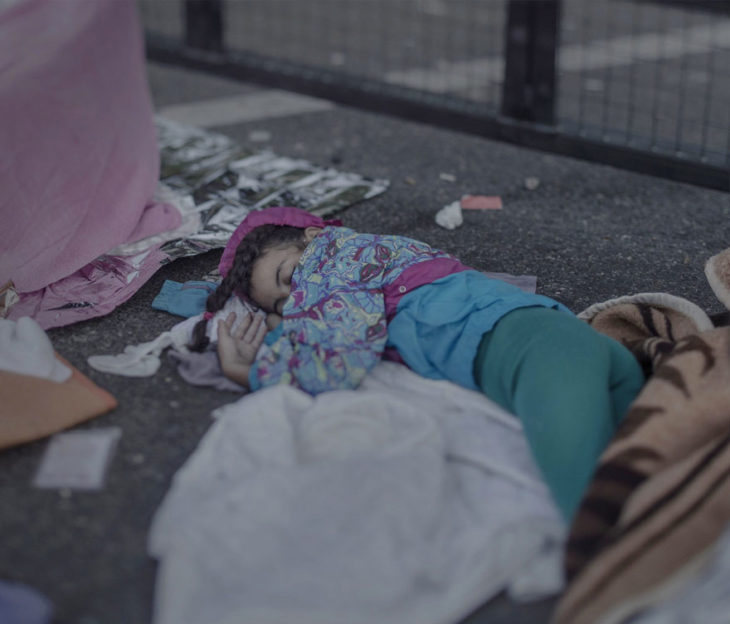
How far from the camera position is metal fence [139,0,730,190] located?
3.52 meters

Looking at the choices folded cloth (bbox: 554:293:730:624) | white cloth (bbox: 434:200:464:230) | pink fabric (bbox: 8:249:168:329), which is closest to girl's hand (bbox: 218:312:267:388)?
pink fabric (bbox: 8:249:168:329)

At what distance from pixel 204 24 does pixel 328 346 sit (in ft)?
Result: 9.36

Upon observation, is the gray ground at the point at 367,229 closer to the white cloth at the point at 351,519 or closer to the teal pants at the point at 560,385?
the white cloth at the point at 351,519

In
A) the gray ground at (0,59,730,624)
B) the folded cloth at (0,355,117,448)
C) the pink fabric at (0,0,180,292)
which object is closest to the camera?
the gray ground at (0,59,730,624)

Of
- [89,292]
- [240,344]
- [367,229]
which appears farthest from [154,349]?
[367,229]

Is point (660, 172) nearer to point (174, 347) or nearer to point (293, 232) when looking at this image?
point (293, 232)

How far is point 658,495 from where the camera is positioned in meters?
1.61

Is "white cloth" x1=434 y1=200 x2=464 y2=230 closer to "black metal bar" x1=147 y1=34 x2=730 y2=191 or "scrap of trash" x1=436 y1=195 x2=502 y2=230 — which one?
"scrap of trash" x1=436 y1=195 x2=502 y2=230

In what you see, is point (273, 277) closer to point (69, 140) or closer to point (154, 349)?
point (154, 349)

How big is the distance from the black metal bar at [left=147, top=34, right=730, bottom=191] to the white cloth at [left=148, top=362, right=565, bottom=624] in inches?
66.9

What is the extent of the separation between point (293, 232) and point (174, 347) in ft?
1.37

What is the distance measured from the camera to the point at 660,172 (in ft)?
11.1

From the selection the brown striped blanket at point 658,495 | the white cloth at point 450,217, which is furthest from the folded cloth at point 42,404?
the white cloth at point 450,217

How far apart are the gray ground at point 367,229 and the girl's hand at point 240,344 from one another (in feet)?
0.24
